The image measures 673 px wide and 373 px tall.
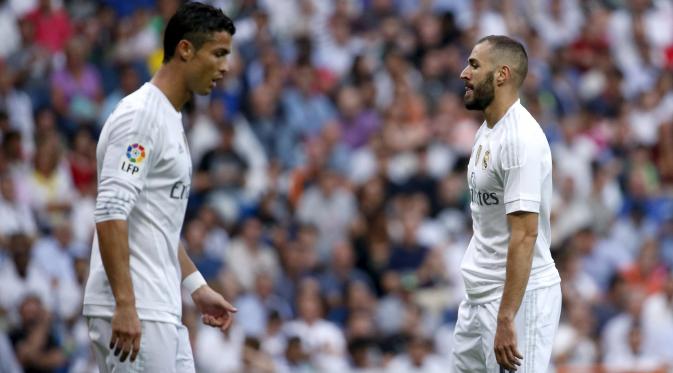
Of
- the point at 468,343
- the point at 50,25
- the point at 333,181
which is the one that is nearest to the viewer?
the point at 468,343

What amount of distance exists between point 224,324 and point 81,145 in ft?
22.6

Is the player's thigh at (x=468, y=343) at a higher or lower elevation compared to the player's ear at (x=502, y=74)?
lower

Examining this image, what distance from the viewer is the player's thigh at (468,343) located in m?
6.54

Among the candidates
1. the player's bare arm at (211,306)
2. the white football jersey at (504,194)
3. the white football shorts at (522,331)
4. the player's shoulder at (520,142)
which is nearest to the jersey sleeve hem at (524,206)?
the white football jersey at (504,194)

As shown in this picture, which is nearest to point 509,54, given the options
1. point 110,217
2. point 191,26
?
point 191,26

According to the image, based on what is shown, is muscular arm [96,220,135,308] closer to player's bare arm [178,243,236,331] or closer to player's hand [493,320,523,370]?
player's bare arm [178,243,236,331]

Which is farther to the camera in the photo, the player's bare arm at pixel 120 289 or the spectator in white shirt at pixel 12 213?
the spectator in white shirt at pixel 12 213

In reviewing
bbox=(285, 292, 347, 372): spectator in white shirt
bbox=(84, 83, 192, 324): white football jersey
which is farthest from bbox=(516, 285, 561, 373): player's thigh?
bbox=(285, 292, 347, 372): spectator in white shirt

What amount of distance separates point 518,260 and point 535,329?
46 centimetres

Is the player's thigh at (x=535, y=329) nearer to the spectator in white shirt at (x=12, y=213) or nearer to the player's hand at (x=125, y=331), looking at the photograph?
the player's hand at (x=125, y=331)

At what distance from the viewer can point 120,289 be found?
5621mm

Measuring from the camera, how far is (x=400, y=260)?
13477 millimetres

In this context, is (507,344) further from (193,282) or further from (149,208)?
(149,208)

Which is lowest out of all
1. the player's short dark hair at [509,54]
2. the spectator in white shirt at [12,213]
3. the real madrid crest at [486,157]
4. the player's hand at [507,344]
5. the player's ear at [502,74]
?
the player's hand at [507,344]
